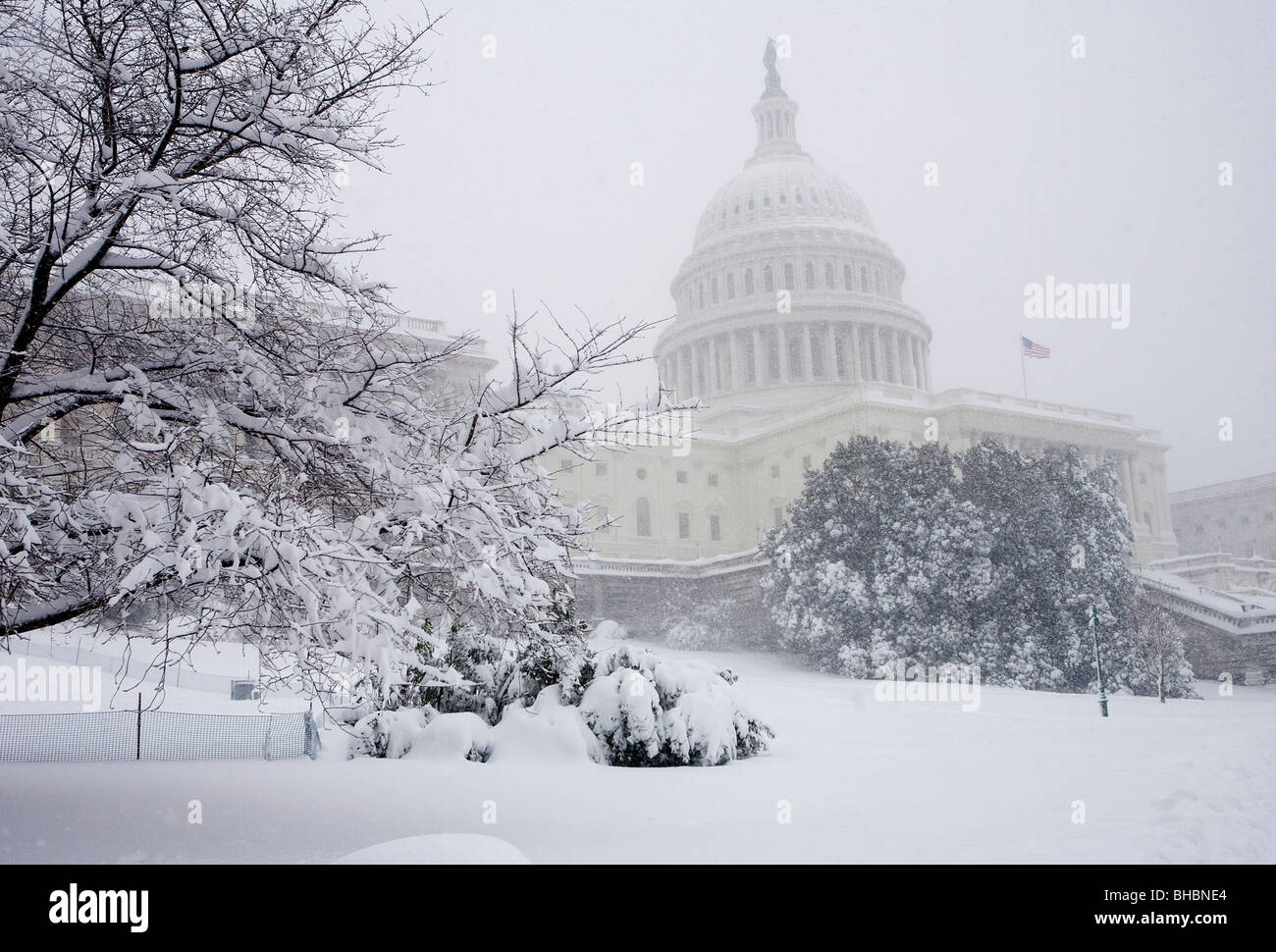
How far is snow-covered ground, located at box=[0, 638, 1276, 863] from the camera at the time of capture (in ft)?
26.3

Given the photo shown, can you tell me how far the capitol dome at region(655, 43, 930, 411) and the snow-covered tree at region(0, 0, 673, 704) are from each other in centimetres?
7870

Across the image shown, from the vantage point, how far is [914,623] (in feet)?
127

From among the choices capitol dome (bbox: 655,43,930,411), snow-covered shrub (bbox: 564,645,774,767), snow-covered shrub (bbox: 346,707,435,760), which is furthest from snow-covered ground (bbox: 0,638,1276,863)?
capitol dome (bbox: 655,43,930,411)

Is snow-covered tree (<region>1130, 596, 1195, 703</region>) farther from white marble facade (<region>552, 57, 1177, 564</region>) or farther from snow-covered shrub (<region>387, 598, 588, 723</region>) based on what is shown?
snow-covered shrub (<region>387, 598, 588, 723</region>)

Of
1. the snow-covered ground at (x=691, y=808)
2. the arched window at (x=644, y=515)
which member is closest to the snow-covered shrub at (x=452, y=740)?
the snow-covered ground at (x=691, y=808)

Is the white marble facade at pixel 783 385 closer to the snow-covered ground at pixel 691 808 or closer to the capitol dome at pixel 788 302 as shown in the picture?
A: the capitol dome at pixel 788 302

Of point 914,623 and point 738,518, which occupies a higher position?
point 738,518

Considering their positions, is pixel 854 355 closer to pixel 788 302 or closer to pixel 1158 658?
pixel 788 302

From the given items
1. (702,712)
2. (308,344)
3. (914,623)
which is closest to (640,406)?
(308,344)

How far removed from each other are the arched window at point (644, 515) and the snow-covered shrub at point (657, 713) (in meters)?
56.3

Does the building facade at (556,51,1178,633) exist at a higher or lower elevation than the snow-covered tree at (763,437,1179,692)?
higher

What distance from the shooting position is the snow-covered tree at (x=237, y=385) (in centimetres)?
738
